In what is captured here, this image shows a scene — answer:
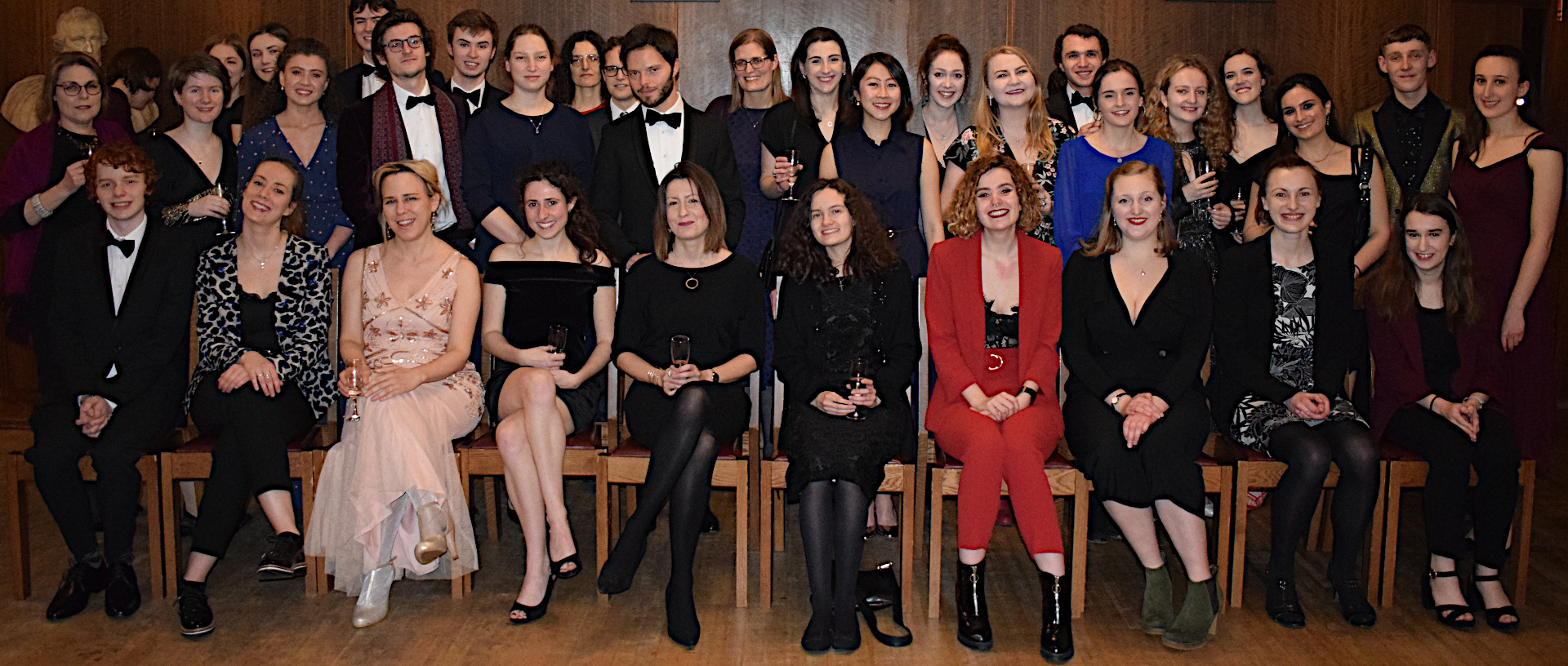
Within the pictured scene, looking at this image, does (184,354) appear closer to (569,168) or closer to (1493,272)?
(569,168)

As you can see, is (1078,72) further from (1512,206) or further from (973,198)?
(1512,206)

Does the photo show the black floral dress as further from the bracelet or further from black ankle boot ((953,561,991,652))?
the bracelet

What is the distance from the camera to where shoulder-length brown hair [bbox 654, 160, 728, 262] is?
3.52 meters

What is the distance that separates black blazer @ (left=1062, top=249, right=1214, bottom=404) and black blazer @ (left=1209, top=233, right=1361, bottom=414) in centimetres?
14

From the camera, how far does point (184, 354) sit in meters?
3.64

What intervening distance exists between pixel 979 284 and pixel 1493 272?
1.80 m

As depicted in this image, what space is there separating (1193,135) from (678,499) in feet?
7.06

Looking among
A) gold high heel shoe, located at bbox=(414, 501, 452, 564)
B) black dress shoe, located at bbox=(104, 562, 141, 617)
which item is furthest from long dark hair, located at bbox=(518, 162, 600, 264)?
black dress shoe, located at bbox=(104, 562, 141, 617)

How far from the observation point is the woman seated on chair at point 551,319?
3.42m

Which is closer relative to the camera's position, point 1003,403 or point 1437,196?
point 1003,403

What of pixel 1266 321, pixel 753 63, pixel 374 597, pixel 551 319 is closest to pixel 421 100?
pixel 551 319

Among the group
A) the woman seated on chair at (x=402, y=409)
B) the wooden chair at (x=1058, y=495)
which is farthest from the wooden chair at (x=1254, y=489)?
the woman seated on chair at (x=402, y=409)

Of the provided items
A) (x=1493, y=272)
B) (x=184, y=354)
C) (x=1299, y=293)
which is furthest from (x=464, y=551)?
(x=1493, y=272)

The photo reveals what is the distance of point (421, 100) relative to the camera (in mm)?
4078
